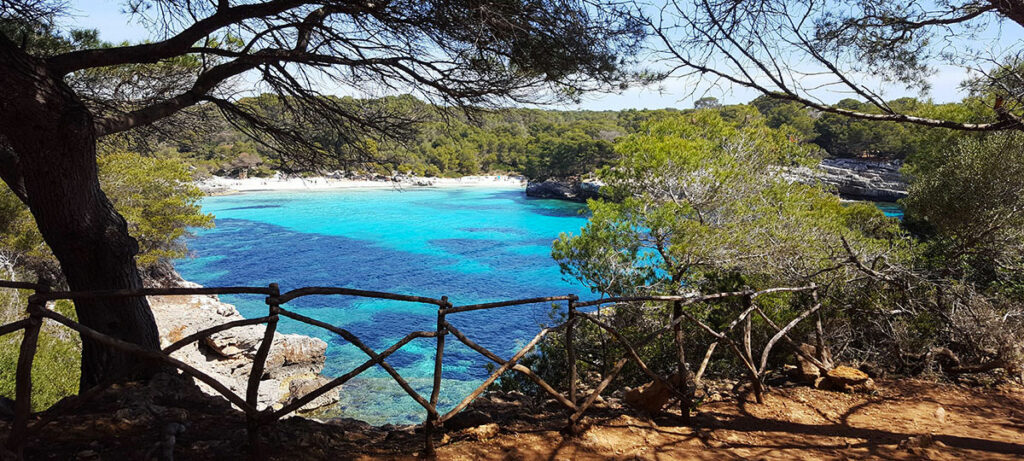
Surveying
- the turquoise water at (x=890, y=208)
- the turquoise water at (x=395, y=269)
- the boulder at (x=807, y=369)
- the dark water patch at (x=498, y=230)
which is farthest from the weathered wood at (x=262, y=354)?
the turquoise water at (x=890, y=208)

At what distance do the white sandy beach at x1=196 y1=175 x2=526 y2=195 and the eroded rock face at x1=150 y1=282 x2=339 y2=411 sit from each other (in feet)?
102

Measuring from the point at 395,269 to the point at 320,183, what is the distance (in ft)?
126

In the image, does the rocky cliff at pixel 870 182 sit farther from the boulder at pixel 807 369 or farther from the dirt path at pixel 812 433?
the dirt path at pixel 812 433

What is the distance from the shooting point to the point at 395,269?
22.5m

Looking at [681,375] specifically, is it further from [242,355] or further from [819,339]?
[242,355]

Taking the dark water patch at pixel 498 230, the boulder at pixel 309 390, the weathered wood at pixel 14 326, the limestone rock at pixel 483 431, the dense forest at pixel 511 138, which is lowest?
the boulder at pixel 309 390

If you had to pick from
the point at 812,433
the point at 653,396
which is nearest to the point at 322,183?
the point at 653,396

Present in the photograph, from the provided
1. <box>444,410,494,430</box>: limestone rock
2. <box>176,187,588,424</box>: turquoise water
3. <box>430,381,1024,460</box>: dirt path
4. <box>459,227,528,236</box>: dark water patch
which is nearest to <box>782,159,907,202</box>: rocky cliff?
<box>176,187,588,424</box>: turquoise water

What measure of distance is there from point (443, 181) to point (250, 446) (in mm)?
58429

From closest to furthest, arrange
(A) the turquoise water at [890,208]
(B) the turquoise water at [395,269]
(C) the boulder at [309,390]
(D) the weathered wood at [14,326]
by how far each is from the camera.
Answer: (D) the weathered wood at [14,326], (C) the boulder at [309,390], (B) the turquoise water at [395,269], (A) the turquoise water at [890,208]

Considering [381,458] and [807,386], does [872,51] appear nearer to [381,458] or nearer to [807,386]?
[807,386]

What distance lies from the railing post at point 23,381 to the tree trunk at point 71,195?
1.59 ft

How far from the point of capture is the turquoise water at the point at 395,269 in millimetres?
13570

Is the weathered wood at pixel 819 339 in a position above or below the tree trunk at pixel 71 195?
below
